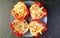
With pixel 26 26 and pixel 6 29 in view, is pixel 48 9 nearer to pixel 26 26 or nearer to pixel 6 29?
pixel 26 26

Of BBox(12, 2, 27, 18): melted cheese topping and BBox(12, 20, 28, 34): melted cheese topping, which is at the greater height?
BBox(12, 2, 27, 18): melted cheese topping

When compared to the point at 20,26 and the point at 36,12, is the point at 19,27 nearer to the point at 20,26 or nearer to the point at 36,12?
the point at 20,26

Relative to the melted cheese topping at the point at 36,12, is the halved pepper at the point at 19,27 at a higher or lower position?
lower

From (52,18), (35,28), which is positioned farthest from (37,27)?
(52,18)

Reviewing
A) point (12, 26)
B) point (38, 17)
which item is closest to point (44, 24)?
point (38, 17)
